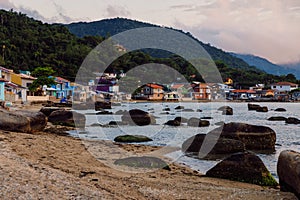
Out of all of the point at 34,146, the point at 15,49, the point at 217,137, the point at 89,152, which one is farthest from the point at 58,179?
the point at 15,49

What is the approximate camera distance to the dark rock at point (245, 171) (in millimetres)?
10961

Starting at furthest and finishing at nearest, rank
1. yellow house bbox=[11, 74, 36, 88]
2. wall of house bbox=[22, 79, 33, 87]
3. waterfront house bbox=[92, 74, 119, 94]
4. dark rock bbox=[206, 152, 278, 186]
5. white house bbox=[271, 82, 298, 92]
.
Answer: white house bbox=[271, 82, 298, 92] < waterfront house bbox=[92, 74, 119, 94] < wall of house bbox=[22, 79, 33, 87] < yellow house bbox=[11, 74, 36, 88] < dark rock bbox=[206, 152, 278, 186]

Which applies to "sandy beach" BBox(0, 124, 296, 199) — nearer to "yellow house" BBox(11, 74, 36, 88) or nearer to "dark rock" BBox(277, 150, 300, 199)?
"dark rock" BBox(277, 150, 300, 199)

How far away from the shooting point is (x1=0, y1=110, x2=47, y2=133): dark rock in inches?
595

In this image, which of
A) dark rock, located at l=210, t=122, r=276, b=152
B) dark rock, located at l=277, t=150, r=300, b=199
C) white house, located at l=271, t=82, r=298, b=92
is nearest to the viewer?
dark rock, located at l=277, t=150, r=300, b=199

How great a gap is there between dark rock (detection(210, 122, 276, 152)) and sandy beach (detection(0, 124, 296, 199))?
6083 millimetres

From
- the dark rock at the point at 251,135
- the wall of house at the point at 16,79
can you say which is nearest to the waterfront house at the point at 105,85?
the wall of house at the point at 16,79

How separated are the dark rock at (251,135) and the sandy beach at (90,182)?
6.08 m

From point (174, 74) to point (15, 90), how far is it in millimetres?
60449

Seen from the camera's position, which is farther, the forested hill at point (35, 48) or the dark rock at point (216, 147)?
the forested hill at point (35, 48)

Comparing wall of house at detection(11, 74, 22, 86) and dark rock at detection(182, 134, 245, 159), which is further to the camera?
wall of house at detection(11, 74, 22, 86)

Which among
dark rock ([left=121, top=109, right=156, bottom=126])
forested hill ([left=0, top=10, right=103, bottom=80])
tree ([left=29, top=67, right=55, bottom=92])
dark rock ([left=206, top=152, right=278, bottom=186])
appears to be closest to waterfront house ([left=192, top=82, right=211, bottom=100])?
forested hill ([left=0, top=10, right=103, bottom=80])

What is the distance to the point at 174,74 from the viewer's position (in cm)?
10631

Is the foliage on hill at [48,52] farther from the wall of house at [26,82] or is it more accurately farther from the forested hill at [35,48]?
the wall of house at [26,82]
